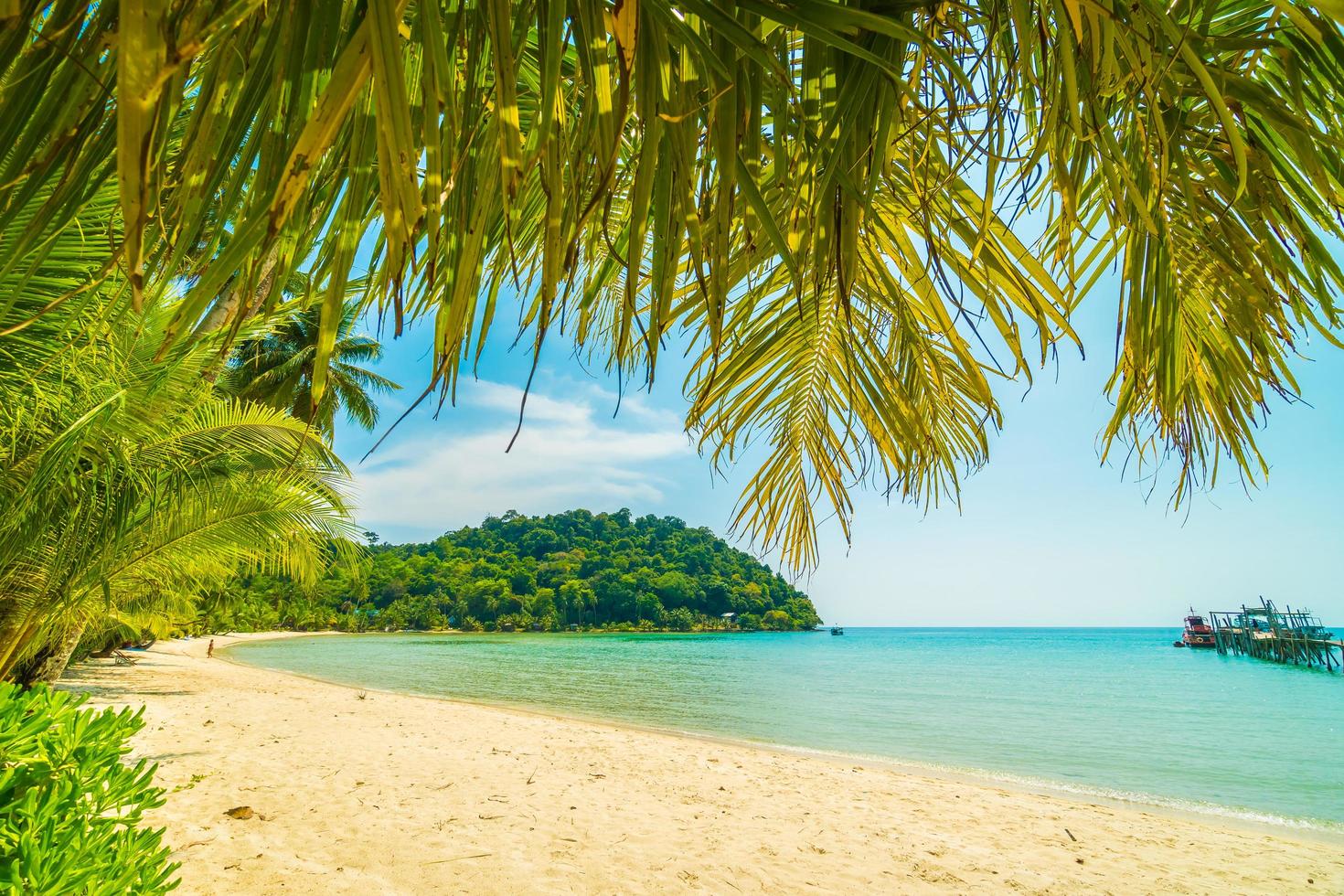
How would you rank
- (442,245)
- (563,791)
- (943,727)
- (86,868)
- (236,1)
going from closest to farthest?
(236,1), (442,245), (86,868), (563,791), (943,727)

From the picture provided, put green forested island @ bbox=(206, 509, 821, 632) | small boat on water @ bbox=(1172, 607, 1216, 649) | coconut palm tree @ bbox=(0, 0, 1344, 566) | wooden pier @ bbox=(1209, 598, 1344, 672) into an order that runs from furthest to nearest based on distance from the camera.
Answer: green forested island @ bbox=(206, 509, 821, 632) < small boat on water @ bbox=(1172, 607, 1216, 649) < wooden pier @ bbox=(1209, 598, 1344, 672) < coconut palm tree @ bbox=(0, 0, 1344, 566)

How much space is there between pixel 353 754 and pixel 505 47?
789cm

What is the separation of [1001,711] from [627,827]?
46.5 ft

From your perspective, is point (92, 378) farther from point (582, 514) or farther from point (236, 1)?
point (582, 514)

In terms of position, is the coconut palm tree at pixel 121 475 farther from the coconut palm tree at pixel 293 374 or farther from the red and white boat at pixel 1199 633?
the red and white boat at pixel 1199 633

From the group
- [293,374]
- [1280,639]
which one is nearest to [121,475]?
[293,374]

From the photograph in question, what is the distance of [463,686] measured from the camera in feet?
55.9

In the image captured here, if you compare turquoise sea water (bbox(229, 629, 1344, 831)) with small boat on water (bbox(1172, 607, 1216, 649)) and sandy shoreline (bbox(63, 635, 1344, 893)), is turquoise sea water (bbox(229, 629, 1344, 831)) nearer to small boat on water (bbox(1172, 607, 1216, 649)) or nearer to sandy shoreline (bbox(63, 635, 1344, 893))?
sandy shoreline (bbox(63, 635, 1344, 893))

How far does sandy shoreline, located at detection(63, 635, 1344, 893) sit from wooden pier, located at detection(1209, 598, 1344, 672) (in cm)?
3403

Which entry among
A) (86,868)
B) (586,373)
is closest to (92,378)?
(86,868)

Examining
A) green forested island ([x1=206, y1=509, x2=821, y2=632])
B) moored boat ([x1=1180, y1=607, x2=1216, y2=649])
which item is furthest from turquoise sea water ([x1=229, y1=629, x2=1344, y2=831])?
green forested island ([x1=206, y1=509, x2=821, y2=632])

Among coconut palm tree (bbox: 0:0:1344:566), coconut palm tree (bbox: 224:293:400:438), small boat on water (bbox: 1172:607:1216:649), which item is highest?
coconut palm tree (bbox: 224:293:400:438)

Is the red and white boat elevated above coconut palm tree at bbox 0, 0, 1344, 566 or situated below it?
below

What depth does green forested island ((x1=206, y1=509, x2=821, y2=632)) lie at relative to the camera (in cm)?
5581
